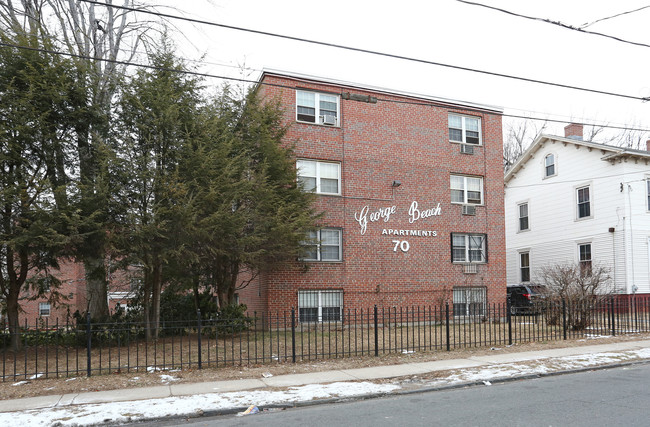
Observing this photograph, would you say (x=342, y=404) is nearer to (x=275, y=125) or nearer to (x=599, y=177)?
(x=275, y=125)

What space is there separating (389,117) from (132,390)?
14667 mm

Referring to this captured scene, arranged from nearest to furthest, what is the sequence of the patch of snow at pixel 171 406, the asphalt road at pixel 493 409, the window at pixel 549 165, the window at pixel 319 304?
1. the asphalt road at pixel 493 409
2. the patch of snow at pixel 171 406
3. the window at pixel 319 304
4. the window at pixel 549 165

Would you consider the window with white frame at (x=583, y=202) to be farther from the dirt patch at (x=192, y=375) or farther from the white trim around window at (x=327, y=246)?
the dirt patch at (x=192, y=375)

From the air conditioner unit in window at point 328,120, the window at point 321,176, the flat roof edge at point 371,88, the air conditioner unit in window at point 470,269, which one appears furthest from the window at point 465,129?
the window at point 321,176

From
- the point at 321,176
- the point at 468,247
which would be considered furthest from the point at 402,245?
the point at 321,176

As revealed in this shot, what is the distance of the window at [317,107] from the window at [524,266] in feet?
53.9

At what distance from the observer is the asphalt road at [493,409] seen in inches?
270

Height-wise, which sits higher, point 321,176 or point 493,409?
point 321,176

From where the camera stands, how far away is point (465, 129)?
22156mm

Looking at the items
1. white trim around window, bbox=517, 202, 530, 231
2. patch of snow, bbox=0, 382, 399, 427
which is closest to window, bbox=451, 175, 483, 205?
white trim around window, bbox=517, 202, 530, 231

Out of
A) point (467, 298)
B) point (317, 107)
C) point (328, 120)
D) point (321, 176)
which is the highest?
point (317, 107)

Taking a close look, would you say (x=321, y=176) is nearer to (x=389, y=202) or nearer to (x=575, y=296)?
(x=389, y=202)

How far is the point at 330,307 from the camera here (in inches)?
754

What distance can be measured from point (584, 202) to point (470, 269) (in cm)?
916
